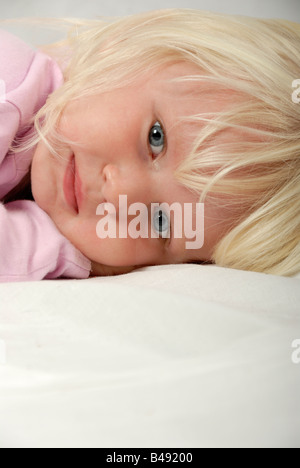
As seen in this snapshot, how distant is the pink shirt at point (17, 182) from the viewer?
32.0 inches

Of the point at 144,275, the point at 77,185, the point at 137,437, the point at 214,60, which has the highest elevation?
the point at 214,60

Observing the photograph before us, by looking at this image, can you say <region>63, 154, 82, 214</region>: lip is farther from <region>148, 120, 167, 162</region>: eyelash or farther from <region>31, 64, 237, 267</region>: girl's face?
<region>148, 120, 167, 162</region>: eyelash

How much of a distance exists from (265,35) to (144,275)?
433 mm

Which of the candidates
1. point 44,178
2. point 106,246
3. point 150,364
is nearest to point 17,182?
point 44,178

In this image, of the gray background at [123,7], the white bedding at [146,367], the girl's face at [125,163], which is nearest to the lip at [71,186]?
the girl's face at [125,163]

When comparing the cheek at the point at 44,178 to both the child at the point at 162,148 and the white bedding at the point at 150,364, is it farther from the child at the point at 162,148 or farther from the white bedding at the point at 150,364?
the white bedding at the point at 150,364

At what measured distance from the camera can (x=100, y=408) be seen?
1.51 feet

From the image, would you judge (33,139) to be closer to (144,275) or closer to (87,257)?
(87,257)

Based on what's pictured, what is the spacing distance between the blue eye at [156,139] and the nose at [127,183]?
32 mm

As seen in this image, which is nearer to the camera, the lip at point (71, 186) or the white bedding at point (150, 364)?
the white bedding at point (150, 364)

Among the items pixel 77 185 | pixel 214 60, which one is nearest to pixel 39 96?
pixel 77 185

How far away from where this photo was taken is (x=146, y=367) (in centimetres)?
50

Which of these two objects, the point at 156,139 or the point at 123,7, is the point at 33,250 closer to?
the point at 156,139

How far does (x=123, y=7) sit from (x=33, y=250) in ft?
2.24
